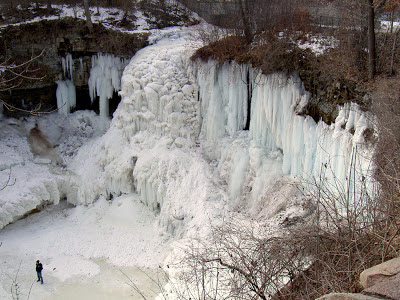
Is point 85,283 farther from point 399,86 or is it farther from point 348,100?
point 399,86

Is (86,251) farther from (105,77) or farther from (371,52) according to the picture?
(371,52)

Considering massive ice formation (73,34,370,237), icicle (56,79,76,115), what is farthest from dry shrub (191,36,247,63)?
icicle (56,79,76,115)

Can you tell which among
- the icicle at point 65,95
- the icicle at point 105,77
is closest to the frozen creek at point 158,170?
the icicle at point 105,77

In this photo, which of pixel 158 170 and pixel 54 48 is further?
pixel 54 48

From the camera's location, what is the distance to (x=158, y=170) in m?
12.8

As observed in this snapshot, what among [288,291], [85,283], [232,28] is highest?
[232,28]

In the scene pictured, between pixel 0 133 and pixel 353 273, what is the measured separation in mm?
14675

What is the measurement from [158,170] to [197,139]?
5.88 feet

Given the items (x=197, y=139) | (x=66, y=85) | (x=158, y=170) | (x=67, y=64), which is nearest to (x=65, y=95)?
(x=66, y=85)

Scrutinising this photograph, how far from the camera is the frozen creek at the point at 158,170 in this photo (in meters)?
10.0

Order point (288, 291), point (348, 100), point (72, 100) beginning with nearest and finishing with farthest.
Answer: point (288, 291), point (348, 100), point (72, 100)

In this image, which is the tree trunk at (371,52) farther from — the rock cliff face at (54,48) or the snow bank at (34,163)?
the snow bank at (34,163)

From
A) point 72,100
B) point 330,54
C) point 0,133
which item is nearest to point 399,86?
point 330,54

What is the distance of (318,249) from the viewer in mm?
4930
